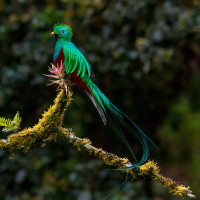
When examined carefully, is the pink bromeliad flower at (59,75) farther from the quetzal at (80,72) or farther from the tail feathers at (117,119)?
the tail feathers at (117,119)

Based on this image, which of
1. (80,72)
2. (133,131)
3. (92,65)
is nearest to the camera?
(133,131)

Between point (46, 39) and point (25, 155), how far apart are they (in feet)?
3.03

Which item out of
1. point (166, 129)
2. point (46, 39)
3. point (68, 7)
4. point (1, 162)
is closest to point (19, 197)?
point (1, 162)

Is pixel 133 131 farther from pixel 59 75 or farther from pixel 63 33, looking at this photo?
pixel 63 33

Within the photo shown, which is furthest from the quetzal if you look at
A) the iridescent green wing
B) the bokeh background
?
the bokeh background

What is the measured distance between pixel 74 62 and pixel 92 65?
4.48 feet

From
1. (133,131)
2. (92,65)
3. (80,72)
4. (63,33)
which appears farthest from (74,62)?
(92,65)

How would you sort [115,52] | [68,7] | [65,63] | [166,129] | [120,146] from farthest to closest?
[166,129] < [120,146] < [68,7] < [115,52] < [65,63]

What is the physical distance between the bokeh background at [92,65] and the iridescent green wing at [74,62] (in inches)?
42.2

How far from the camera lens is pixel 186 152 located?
515cm

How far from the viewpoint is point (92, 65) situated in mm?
2963

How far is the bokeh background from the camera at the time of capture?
278cm

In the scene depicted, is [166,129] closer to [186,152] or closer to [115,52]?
[186,152]

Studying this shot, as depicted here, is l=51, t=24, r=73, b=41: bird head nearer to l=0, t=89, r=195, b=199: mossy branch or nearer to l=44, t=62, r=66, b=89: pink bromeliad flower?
l=44, t=62, r=66, b=89: pink bromeliad flower
